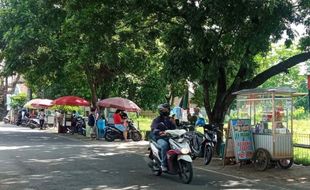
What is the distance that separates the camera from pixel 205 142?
50.6 ft

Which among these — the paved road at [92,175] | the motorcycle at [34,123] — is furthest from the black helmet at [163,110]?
the motorcycle at [34,123]

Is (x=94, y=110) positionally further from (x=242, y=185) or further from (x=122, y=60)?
(x=242, y=185)

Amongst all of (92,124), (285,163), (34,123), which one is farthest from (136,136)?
(34,123)

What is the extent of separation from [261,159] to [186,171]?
3244mm

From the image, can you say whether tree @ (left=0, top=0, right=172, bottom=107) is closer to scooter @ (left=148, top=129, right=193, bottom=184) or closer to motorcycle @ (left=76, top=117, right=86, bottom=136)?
motorcycle @ (left=76, top=117, right=86, bottom=136)

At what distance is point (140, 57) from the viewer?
28109 millimetres

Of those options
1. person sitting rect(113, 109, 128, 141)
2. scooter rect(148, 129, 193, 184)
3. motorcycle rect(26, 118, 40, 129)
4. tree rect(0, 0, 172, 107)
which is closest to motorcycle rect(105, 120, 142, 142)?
person sitting rect(113, 109, 128, 141)

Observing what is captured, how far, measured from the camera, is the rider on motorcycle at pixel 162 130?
11.3m

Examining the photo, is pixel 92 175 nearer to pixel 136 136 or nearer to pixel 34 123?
pixel 136 136

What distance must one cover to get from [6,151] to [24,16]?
1112 centimetres

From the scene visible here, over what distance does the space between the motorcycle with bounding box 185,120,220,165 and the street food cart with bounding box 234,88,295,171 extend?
161 centimetres

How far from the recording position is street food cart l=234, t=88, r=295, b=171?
43.0 feet

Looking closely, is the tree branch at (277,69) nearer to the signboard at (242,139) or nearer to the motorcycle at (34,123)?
the signboard at (242,139)

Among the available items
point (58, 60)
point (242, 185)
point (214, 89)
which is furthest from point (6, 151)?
point (58, 60)
